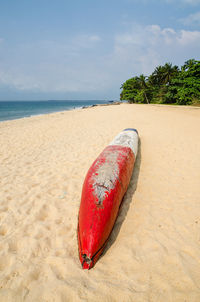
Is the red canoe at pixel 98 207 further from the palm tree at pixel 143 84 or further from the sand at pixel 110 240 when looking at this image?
the palm tree at pixel 143 84

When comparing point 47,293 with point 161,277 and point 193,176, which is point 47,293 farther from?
point 193,176

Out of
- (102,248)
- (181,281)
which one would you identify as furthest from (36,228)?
(181,281)

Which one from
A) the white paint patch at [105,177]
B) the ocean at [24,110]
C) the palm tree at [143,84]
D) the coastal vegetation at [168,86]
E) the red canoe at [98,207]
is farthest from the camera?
the palm tree at [143,84]

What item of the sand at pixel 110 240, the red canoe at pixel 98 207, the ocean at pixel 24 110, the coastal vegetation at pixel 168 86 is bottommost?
the sand at pixel 110 240

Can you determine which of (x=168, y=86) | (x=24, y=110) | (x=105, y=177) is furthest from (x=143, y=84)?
(x=105, y=177)

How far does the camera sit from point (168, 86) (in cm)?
3173

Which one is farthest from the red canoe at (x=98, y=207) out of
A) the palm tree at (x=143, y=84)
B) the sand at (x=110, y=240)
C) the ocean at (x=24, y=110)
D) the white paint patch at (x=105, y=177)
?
the palm tree at (x=143, y=84)

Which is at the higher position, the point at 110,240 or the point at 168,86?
the point at 168,86

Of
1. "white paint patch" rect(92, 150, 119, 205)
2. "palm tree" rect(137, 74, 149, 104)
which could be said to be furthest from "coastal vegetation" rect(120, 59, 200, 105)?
"white paint patch" rect(92, 150, 119, 205)

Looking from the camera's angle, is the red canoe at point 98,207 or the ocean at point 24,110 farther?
the ocean at point 24,110

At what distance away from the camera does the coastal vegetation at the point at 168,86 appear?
23.2 meters

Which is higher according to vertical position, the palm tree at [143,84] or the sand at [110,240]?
the palm tree at [143,84]

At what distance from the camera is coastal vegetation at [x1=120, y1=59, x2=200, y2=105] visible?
2321 centimetres

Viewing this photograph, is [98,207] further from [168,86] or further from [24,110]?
[24,110]
